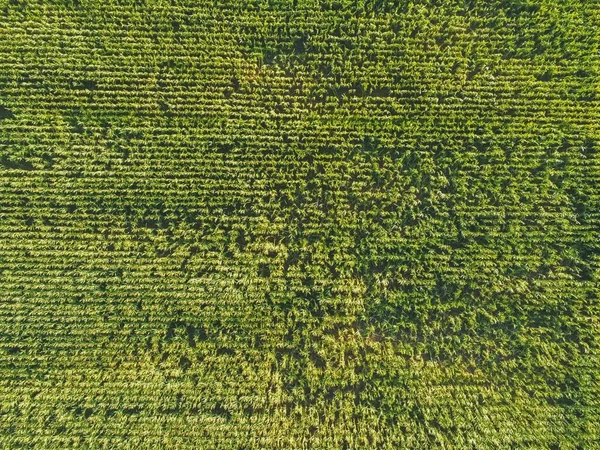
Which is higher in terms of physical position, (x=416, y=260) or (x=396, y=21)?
(x=396, y=21)

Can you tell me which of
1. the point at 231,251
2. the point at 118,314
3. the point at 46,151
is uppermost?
the point at 46,151

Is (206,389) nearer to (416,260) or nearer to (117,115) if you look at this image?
(416,260)

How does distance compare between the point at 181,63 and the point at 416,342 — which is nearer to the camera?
the point at 416,342

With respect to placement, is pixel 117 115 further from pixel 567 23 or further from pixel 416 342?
pixel 567 23

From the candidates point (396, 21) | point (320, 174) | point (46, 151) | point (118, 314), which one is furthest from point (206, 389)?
point (396, 21)

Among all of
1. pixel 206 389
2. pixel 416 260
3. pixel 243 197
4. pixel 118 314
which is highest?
pixel 243 197

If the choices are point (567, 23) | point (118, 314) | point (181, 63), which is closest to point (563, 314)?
point (567, 23)
